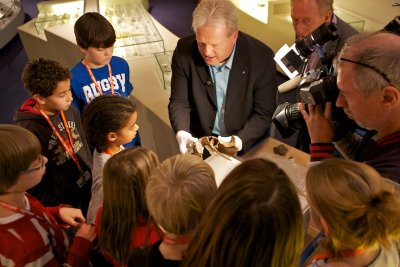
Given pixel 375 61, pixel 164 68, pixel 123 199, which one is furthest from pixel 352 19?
pixel 123 199

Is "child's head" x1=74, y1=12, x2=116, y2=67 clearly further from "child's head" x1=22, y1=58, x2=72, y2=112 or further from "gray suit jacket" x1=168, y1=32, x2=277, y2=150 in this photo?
"gray suit jacket" x1=168, y1=32, x2=277, y2=150

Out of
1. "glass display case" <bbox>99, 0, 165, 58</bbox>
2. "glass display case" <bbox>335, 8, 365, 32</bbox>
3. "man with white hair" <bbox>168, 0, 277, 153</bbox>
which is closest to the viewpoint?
"man with white hair" <bbox>168, 0, 277, 153</bbox>

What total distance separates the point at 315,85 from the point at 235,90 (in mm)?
560

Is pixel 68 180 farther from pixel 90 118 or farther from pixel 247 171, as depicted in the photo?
pixel 247 171

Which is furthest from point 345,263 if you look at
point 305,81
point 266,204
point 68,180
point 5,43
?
point 5,43

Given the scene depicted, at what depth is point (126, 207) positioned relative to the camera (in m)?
1.23

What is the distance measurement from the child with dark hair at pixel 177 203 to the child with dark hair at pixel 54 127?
1063 millimetres

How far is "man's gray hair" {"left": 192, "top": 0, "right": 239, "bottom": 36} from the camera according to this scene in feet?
5.56

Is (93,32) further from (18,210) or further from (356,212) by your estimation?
(356,212)

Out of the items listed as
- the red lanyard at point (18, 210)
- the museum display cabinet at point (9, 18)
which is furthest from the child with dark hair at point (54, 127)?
the museum display cabinet at point (9, 18)

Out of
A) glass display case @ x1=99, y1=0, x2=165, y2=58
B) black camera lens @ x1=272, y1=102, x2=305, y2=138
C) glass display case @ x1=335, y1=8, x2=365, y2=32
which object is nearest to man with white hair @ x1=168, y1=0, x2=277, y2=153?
black camera lens @ x1=272, y1=102, x2=305, y2=138

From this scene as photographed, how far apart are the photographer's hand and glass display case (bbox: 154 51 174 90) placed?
1.54m

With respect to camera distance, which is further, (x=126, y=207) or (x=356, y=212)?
(x=126, y=207)

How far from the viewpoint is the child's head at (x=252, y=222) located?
79cm
